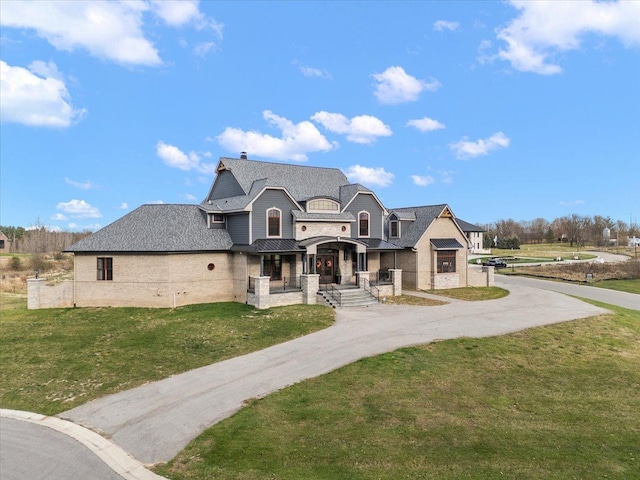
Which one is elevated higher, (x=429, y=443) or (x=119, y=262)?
(x=119, y=262)

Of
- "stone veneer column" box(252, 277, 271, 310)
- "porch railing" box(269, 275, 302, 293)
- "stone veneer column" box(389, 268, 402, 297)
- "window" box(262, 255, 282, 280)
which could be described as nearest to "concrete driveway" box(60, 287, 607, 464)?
"stone veneer column" box(389, 268, 402, 297)

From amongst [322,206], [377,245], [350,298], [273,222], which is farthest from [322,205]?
[350,298]

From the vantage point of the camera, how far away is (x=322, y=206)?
31625 millimetres

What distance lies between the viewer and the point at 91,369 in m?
17.3

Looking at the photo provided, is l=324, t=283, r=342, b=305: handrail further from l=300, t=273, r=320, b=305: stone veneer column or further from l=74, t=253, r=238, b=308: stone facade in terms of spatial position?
l=74, t=253, r=238, b=308: stone facade

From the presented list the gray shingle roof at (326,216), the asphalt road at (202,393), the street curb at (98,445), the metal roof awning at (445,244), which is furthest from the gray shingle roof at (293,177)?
the street curb at (98,445)

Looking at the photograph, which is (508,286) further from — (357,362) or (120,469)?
(120,469)

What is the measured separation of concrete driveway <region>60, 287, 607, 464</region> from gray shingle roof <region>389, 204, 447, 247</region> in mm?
9277

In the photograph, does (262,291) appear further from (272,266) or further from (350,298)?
(350,298)

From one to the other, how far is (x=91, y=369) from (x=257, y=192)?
52.0ft

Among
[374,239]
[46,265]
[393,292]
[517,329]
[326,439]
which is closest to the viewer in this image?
[326,439]

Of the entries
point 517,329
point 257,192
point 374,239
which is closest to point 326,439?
point 517,329

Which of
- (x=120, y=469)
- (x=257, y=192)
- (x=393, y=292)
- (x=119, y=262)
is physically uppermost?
(x=257, y=192)

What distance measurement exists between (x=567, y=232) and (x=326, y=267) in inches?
4534
